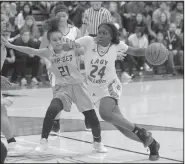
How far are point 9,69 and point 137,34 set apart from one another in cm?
391

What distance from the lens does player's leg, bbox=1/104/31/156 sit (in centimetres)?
624

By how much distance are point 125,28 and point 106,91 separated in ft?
36.2

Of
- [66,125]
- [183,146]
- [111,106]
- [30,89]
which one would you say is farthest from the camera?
[30,89]

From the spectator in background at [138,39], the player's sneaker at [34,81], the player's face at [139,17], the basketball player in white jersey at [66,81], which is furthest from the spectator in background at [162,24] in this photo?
the basketball player in white jersey at [66,81]

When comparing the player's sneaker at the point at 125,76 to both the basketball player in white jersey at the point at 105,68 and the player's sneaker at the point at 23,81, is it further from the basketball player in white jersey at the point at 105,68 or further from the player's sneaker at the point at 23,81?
the basketball player in white jersey at the point at 105,68

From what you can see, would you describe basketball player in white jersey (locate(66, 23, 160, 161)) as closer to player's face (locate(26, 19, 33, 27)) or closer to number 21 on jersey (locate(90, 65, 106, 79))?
number 21 on jersey (locate(90, 65, 106, 79))

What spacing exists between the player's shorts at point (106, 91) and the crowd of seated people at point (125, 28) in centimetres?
789

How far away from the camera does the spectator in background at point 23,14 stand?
1557cm

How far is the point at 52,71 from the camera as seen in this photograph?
24.4ft

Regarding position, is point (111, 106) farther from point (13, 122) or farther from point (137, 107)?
point (137, 107)

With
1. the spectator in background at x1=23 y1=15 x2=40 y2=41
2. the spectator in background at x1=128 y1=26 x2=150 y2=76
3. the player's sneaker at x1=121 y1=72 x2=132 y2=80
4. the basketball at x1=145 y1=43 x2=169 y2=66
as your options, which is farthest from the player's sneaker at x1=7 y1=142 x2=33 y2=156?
the spectator in background at x1=128 y1=26 x2=150 y2=76

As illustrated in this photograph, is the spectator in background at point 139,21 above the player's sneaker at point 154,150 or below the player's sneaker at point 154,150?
above

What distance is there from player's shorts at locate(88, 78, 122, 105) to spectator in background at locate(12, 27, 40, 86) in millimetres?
7843

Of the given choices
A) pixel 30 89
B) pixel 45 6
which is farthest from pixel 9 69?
pixel 45 6
